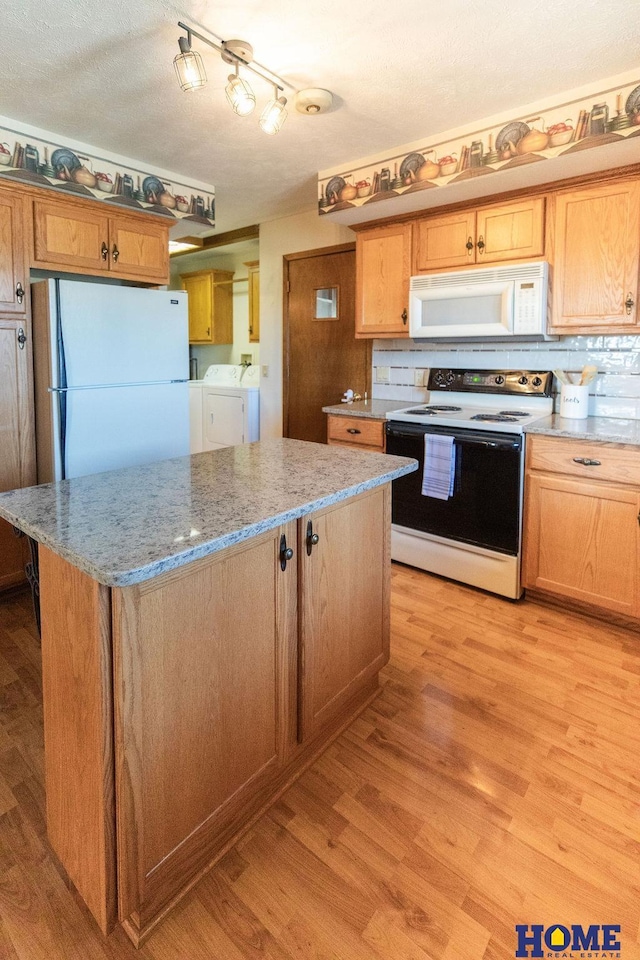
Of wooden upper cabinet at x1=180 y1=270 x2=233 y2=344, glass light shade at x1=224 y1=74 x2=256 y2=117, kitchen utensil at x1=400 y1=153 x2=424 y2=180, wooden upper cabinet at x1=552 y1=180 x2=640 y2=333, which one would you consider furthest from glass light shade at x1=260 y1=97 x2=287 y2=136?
wooden upper cabinet at x1=180 y1=270 x2=233 y2=344

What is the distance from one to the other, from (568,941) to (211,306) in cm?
538

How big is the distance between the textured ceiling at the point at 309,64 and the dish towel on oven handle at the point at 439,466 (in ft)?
5.00

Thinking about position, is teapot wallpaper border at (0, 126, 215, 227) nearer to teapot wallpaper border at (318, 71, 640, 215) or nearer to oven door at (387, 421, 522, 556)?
teapot wallpaper border at (318, 71, 640, 215)

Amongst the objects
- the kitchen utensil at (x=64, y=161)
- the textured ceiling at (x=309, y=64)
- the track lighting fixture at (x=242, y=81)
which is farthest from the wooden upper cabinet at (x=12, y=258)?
the track lighting fixture at (x=242, y=81)

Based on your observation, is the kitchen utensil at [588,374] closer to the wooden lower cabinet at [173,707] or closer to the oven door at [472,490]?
the oven door at [472,490]

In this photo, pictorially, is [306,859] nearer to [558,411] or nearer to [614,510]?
[614,510]

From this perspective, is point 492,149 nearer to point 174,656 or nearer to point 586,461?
point 586,461

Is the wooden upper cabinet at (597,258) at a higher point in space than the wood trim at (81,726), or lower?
higher

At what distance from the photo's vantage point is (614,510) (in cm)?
240

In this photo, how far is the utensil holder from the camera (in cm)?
277

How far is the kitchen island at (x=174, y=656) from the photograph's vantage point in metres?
1.04

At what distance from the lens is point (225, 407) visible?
4.83 m

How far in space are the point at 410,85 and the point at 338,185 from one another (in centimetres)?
94

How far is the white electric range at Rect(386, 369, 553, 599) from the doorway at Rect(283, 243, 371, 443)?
866 millimetres
